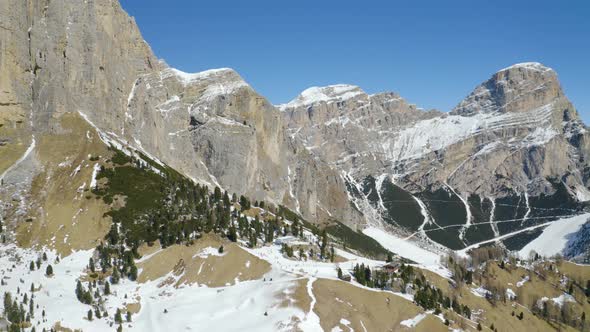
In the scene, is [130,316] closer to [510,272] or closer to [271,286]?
[271,286]

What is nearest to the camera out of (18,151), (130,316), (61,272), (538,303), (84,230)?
(130,316)

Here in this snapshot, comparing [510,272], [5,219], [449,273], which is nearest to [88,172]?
[5,219]

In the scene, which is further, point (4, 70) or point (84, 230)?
point (4, 70)

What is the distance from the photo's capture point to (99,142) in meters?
197

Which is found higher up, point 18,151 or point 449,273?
point 18,151

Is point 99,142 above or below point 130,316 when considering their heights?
above

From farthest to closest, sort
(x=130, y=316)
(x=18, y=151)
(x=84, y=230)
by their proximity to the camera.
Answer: (x=18, y=151) → (x=84, y=230) → (x=130, y=316)

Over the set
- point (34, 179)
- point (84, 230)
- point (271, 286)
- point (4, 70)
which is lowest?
point (271, 286)

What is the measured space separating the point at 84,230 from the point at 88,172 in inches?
1056

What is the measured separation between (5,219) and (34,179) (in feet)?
55.0

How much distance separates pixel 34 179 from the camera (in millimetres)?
180000

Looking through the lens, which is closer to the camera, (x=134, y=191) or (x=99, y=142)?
(x=134, y=191)

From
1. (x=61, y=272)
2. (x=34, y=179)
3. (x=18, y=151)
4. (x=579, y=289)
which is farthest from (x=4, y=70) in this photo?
(x=579, y=289)

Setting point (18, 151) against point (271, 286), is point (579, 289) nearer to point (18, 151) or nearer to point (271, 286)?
point (271, 286)
